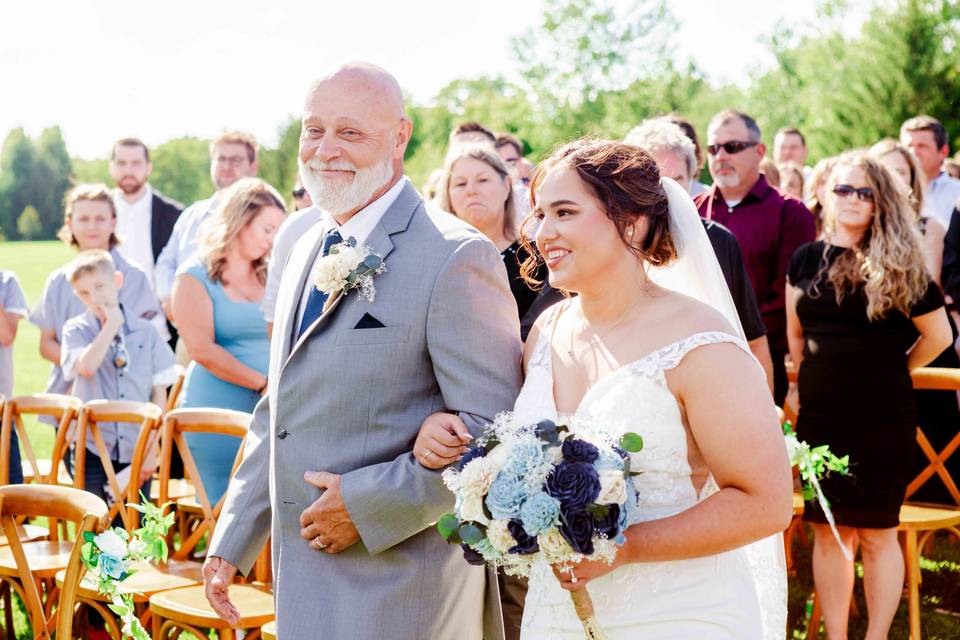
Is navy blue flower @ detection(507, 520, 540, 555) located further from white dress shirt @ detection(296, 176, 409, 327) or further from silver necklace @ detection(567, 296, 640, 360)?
white dress shirt @ detection(296, 176, 409, 327)

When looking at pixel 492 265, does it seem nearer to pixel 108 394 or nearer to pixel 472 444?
pixel 472 444

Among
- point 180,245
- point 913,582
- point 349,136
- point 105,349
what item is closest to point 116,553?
point 349,136

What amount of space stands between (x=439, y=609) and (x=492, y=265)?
36.3 inches

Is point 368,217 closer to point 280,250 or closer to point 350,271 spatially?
point 350,271

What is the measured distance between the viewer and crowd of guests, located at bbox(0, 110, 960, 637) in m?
4.88

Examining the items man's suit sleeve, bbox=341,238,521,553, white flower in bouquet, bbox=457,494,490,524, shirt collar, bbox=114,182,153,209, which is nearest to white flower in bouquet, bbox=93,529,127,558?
man's suit sleeve, bbox=341,238,521,553

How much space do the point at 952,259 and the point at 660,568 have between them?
5.19m

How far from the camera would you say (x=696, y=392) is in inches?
92.4

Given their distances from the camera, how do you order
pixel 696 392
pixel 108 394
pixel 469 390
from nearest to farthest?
pixel 696 392 → pixel 469 390 → pixel 108 394

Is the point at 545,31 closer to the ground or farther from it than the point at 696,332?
farther from it

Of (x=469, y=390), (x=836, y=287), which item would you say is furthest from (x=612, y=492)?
(x=836, y=287)

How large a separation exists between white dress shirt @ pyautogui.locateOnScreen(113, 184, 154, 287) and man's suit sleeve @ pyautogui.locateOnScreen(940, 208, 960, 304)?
19.6 ft

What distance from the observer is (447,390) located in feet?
8.86

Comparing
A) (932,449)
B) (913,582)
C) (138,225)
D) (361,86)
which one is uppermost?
(361,86)
